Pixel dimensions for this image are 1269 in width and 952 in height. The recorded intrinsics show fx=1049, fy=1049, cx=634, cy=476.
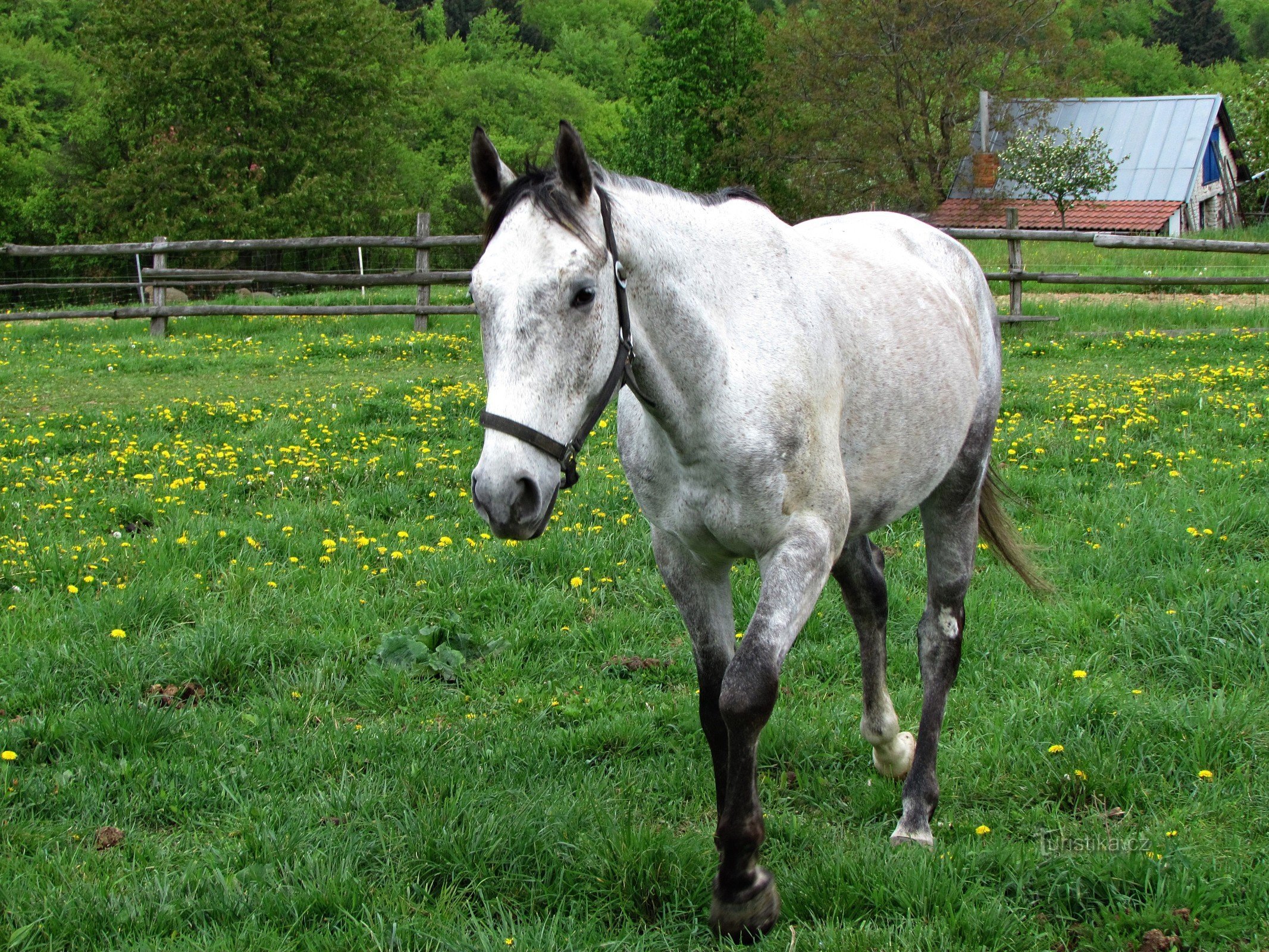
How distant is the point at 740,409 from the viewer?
2.53 metres

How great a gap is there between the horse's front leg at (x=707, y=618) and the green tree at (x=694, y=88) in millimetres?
30228

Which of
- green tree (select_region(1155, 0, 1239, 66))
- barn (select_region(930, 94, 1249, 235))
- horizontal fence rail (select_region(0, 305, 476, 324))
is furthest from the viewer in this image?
green tree (select_region(1155, 0, 1239, 66))

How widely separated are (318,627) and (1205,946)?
3364 mm

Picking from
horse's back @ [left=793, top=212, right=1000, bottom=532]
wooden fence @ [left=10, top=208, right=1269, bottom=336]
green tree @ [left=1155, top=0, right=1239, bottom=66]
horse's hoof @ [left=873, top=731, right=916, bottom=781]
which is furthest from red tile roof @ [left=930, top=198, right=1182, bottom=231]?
green tree @ [left=1155, top=0, right=1239, bottom=66]

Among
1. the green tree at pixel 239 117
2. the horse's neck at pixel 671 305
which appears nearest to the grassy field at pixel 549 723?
the horse's neck at pixel 671 305

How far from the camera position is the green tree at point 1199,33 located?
207ft

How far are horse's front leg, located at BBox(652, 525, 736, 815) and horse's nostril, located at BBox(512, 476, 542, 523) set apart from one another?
89 centimetres

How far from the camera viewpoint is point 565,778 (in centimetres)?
334

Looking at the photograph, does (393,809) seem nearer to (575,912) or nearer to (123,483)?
(575,912)

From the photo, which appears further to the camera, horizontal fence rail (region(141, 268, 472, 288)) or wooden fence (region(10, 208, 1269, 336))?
horizontal fence rail (region(141, 268, 472, 288))

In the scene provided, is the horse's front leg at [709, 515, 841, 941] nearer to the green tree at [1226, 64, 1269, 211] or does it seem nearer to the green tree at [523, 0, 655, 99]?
the green tree at [1226, 64, 1269, 211]

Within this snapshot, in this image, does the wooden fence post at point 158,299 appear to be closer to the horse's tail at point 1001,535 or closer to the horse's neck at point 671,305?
the horse's tail at point 1001,535

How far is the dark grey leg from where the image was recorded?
338cm

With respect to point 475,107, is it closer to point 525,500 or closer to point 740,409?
point 740,409
